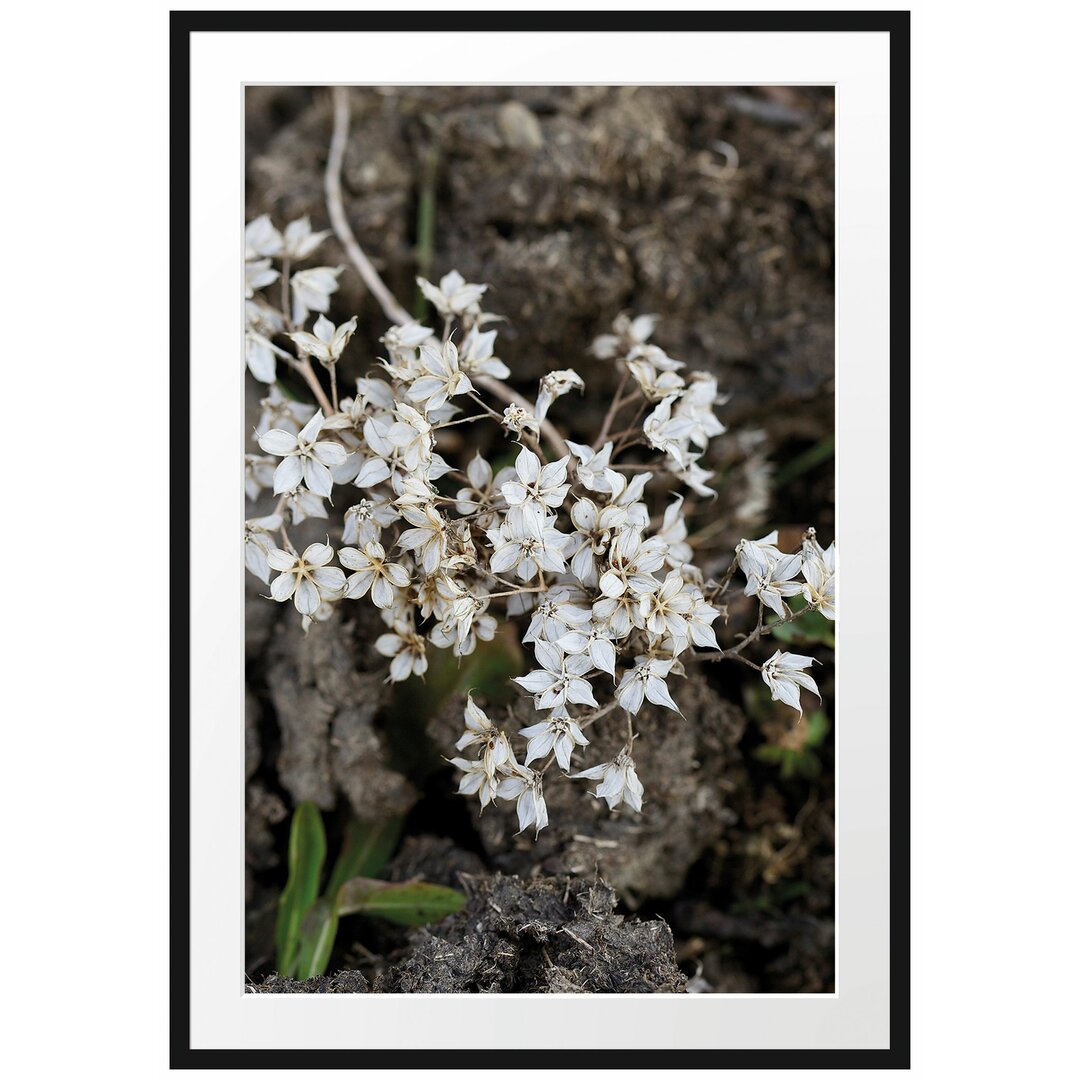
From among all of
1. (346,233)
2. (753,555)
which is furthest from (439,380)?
(346,233)

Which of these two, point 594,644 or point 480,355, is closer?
point 594,644

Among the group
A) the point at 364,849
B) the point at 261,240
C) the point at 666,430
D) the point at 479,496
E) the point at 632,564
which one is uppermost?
the point at 261,240

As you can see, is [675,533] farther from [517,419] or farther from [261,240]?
[261,240]

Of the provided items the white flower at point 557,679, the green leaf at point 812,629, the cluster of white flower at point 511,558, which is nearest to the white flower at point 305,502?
the cluster of white flower at point 511,558

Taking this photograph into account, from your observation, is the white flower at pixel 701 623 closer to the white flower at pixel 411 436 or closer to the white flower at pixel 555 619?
the white flower at pixel 555 619

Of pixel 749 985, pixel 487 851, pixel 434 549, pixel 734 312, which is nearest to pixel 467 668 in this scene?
pixel 487 851

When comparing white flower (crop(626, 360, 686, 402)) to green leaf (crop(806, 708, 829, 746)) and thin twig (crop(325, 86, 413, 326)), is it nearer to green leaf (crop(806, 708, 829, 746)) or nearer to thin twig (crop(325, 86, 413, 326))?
thin twig (crop(325, 86, 413, 326))
